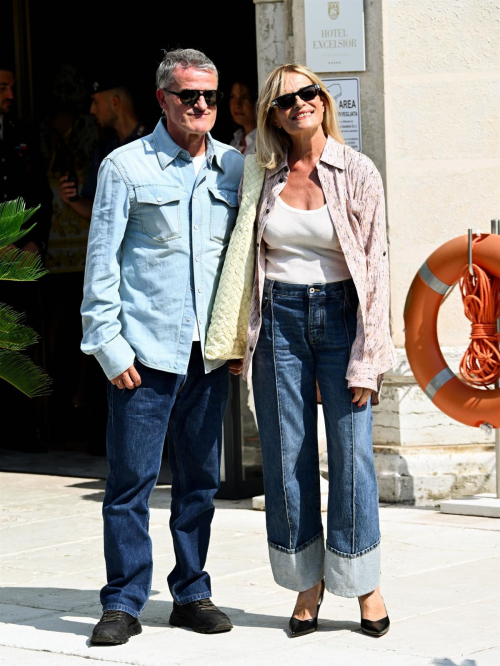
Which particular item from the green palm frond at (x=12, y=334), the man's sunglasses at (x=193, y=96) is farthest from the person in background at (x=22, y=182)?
the man's sunglasses at (x=193, y=96)

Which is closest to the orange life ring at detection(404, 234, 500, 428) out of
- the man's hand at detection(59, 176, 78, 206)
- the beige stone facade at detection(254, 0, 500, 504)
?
the beige stone facade at detection(254, 0, 500, 504)

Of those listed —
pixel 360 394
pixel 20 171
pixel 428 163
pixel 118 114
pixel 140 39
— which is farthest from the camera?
pixel 140 39

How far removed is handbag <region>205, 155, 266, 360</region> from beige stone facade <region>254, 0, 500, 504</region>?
2495 mm

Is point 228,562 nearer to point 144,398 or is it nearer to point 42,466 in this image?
point 144,398

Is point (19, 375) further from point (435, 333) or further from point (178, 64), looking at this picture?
point (178, 64)

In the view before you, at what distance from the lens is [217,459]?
422cm

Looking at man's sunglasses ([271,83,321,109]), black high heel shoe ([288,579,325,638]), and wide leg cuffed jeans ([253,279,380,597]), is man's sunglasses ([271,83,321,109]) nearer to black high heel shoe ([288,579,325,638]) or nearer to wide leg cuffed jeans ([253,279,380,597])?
wide leg cuffed jeans ([253,279,380,597])

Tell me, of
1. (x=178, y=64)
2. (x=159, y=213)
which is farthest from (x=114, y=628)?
(x=178, y=64)

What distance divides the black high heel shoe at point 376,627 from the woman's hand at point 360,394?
27.8 inches

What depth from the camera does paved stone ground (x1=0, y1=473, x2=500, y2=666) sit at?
3.82 meters

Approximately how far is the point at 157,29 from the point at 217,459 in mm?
5886

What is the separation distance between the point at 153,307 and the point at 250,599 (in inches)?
48.3

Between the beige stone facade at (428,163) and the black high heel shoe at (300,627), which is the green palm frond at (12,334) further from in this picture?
the black high heel shoe at (300,627)

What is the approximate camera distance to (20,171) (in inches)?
339
